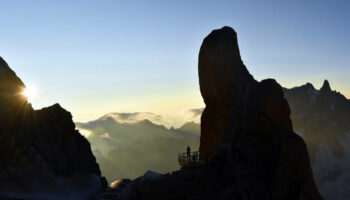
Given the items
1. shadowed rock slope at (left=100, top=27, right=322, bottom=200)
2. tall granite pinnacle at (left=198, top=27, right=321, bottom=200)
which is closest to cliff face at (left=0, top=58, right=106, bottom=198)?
shadowed rock slope at (left=100, top=27, right=322, bottom=200)

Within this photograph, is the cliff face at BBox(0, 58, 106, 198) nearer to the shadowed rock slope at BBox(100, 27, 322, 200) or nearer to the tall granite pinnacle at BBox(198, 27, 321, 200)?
the shadowed rock slope at BBox(100, 27, 322, 200)

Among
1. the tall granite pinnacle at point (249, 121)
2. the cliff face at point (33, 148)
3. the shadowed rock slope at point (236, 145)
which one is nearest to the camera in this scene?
the shadowed rock slope at point (236, 145)

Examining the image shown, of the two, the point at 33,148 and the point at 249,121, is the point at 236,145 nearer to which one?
the point at 249,121

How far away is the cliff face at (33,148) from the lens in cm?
4609

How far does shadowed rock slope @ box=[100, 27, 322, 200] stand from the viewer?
4203 cm

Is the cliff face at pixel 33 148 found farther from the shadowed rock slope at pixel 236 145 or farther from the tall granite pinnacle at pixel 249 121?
the tall granite pinnacle at pixel 249 121

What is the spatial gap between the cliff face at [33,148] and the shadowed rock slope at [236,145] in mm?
10371

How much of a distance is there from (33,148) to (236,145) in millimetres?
26087

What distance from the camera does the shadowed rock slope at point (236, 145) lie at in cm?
4203

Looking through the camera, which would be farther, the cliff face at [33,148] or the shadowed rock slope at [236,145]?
the cliff face at [33,148]

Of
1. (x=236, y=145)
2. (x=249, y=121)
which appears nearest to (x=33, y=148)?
(x=236, y=145)

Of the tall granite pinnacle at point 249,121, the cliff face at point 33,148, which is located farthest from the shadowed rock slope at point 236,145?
the cliff face at point 33,148

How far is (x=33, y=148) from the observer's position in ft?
167

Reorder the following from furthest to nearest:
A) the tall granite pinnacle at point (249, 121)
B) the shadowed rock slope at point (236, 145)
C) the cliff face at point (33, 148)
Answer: the tall granite pinnacle at point (249, 121) → the cliff face at point (33, 148) → the shadowed rock slope at point (236, 145)
